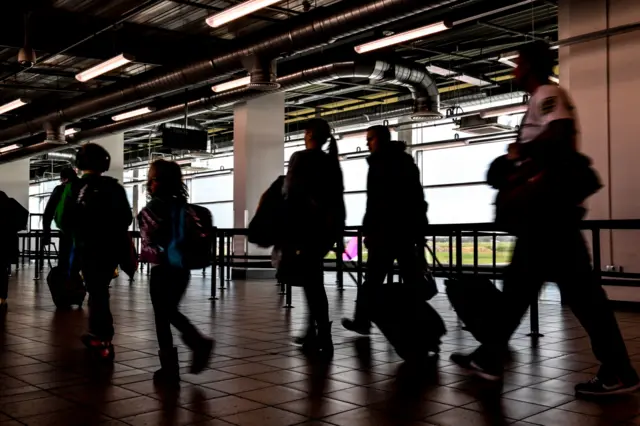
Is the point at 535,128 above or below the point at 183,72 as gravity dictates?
below

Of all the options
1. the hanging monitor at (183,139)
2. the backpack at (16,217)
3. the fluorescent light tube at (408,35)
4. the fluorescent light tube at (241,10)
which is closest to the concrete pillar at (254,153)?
the hanging monitor at (183,139)

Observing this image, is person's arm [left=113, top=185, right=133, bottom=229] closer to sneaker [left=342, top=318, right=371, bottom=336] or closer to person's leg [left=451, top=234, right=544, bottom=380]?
sneaker [left=342, top=318, right=371, bottom=336]

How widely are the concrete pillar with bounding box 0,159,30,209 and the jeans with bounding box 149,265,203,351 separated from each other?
19751 millimetres

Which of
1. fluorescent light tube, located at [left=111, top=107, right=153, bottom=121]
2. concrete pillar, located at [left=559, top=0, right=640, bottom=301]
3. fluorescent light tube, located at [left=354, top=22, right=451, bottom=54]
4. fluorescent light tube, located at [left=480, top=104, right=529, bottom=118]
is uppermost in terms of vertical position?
fluorescent light tube, located at [left=111, top=107, right=153, bottom=121]

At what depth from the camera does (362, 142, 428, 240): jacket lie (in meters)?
3.91

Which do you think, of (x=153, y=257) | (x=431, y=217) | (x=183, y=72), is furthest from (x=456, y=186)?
(x=153, y=257)

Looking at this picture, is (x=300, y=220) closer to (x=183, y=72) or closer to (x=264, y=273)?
(x=183, y=72)

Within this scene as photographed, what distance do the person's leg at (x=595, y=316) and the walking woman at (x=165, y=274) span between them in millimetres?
1690

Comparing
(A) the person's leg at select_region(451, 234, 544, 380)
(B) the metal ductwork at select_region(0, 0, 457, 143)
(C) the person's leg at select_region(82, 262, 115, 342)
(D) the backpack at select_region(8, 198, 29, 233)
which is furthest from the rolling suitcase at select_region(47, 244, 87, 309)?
(A) the person's leg at select_region(451, 234, 544, 380)

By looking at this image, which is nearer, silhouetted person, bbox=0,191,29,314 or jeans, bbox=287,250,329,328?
jeans, bbox=287,250,329,328

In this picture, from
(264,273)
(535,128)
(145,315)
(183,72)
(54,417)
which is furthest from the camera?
(264,273)

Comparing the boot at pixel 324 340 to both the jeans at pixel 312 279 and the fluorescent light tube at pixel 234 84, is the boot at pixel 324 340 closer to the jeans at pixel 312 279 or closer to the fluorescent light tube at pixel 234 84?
the jeans at pixel 312 279

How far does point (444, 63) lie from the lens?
1324 centimetres

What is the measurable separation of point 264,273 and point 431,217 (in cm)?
675
